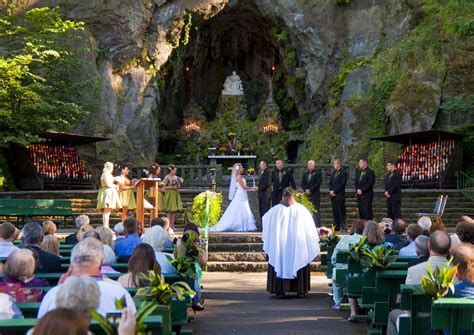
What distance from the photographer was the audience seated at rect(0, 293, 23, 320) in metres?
5.25

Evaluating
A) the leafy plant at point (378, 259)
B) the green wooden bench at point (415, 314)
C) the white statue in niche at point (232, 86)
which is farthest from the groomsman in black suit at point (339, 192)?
the white statue in niche at point (232, 86)

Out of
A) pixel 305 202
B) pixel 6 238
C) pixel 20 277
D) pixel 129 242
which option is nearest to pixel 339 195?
pixel 305 202

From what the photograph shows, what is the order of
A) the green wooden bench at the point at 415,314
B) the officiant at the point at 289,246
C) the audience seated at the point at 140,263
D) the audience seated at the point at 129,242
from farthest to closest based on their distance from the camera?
1. the officiant at the point at 289,246
2. the audience seated at the point at 129,242
3. the green wooden bench at the point at 415,314
4. the audience seated at the point at 140,263

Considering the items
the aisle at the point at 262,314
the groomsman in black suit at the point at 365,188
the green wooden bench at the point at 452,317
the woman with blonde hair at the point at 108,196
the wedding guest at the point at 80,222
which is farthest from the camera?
the groomsman in black suit at the point at 365,188

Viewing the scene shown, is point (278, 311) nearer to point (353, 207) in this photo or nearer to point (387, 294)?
point (387, 294)

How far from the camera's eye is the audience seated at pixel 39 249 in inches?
314

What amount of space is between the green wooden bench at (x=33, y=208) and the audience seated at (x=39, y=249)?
1098 cm

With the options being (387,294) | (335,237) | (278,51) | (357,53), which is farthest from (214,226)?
(278,51)

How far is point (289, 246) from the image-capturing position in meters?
11.9

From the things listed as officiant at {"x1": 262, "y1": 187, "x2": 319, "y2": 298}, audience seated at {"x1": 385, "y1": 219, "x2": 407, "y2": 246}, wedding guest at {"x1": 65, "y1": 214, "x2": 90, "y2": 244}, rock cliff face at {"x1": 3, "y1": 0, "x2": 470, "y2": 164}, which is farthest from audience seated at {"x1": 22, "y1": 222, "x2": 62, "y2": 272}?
rock cliff face at {"x1": 3, "y1": 0, "x2": 470, "y2": 164}

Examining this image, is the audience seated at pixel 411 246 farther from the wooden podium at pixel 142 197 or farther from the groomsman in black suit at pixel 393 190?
the groomsman in black suit at pixel 393 190

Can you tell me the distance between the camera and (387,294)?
8219mm

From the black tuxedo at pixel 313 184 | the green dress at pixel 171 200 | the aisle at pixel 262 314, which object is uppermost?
the black tuxedo at pixel 313 184

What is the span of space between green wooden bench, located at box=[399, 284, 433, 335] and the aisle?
2.24 metres
